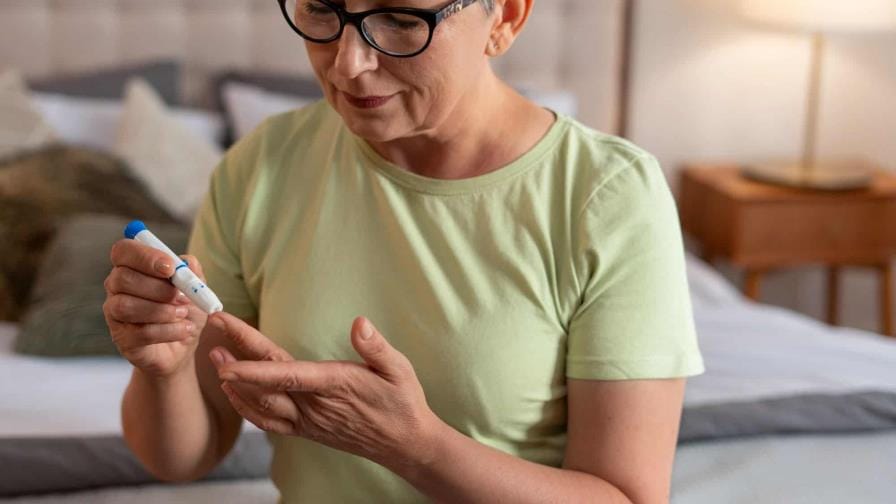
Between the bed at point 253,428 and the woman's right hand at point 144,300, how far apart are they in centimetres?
56

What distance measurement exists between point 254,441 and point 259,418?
66 centimetres

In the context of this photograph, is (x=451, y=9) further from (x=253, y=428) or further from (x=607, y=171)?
(x=253, y=428)

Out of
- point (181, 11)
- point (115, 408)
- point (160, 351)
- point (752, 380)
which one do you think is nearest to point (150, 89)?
point (181, 11)

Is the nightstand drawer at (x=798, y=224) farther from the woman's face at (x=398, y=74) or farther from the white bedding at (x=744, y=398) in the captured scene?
the woman's face at (x=398, y=74)

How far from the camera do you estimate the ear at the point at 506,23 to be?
1.17m

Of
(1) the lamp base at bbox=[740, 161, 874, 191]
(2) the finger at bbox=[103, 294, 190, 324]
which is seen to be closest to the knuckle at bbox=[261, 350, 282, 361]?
(2) the finger at bbox=[103, 294, 190, 324]

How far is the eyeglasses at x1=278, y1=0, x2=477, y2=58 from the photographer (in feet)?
3.47

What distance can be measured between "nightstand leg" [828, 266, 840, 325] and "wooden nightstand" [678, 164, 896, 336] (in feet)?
0.69

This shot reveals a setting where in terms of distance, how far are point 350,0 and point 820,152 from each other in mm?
2751

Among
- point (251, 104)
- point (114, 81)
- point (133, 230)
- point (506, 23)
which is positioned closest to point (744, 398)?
point (506, 23)

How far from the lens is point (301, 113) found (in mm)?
1322

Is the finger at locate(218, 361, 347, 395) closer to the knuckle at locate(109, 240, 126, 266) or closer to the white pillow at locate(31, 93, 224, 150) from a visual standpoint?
the knuckle at locate(109, 240, 126, 266)

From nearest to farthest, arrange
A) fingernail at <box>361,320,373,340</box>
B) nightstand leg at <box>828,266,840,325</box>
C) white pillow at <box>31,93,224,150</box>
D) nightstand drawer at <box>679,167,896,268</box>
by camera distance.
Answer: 1. fingernail at <box>361,320,373,340</box>
2. white pillow at <box>31,93,224,150</box>
3. nightstand drawer at <box>679,167,896,268</box>
4. nightstand leg at <box>828,266,840,325</box>

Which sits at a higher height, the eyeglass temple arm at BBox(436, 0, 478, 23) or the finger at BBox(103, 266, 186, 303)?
the eyeglass temple arm at BBox(436, 0, 478, 23)
